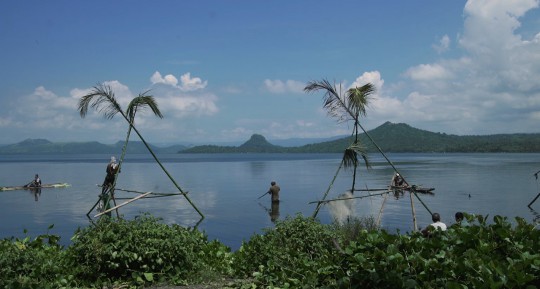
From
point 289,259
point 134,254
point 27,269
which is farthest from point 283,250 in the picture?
point 27,269

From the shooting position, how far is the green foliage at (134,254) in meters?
9.21

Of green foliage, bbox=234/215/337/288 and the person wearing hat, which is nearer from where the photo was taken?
green foliage, bbox=234/215/337/288

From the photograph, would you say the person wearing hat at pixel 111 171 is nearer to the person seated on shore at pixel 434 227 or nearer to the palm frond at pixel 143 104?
the palm frond at pixel 143 104

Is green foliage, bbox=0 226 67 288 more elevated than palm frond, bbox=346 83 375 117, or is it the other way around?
palm frond, bbox=346 83 375 117

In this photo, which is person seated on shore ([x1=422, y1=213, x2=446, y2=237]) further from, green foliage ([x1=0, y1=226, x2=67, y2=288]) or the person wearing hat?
the person wearing hat

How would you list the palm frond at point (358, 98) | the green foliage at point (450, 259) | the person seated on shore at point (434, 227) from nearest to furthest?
the green foliage at point (450, 259), the person seated on shore at point (434, 227), the palm frond at point (358, 98)

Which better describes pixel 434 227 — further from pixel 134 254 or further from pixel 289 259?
pixel 134 254

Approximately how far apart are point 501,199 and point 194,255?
110 ft

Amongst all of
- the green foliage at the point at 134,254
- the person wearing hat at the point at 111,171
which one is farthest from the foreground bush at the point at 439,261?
the person wearing hat at the point at 111,171

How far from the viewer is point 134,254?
9203 mm

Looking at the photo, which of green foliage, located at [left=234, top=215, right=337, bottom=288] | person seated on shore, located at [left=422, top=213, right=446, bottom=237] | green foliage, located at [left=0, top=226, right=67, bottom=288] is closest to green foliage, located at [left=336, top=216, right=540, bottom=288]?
person seated on shore, located at [left=422, top=213, right=446, bottom=237]

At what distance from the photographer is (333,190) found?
1905 inches

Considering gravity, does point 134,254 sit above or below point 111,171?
below

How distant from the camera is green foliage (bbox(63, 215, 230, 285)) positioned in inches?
363
